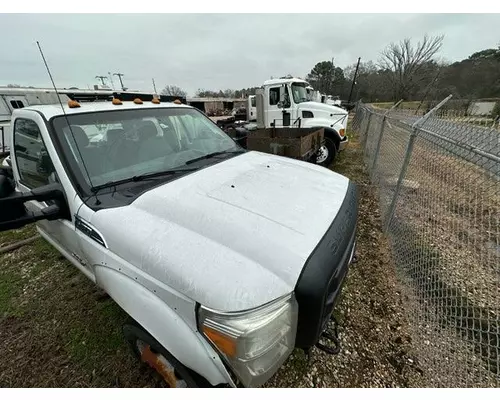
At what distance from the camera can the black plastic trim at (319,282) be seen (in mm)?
1202

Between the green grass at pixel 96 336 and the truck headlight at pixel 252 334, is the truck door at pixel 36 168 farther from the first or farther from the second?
the truck headlight at pixel 252 334

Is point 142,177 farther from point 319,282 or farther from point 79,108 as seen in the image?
point 319,282

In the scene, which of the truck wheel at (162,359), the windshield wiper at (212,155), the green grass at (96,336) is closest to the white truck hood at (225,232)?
the windshield wiper at (212,155)

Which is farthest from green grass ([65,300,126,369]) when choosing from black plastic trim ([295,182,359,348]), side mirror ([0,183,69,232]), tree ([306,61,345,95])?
tree ([306,61,345,95])

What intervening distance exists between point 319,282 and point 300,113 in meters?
7.61

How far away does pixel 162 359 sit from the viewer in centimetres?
159

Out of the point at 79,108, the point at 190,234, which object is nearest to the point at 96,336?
the point at 190,234

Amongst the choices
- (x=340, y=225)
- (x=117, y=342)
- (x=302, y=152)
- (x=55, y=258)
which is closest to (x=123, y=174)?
(x=117, y=342)

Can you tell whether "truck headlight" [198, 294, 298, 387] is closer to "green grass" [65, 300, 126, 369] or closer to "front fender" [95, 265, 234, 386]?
"front fender" [95, 265, 234, 386]

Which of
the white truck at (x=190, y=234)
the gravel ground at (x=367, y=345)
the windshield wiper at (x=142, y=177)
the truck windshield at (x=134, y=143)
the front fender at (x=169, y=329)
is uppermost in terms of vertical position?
the truck windshield at (x=134, y=143)

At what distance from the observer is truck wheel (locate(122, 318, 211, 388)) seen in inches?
52.5

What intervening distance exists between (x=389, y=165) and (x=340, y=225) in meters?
3.79

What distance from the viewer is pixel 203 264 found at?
120cm

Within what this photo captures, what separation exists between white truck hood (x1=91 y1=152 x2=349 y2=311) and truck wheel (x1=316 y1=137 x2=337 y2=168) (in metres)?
5.61
